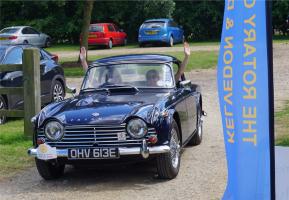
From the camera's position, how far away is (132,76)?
27.7 feet

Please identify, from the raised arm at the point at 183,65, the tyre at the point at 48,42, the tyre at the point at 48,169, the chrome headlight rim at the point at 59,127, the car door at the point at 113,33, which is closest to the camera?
the chrome headlight rim at the point at 59,127

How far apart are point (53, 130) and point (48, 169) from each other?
63 cm

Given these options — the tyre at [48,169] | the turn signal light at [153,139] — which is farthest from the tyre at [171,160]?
the tyre at [48,169]

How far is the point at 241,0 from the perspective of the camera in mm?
4367

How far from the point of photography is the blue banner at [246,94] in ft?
14.1

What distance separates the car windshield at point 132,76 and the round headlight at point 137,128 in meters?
1.44

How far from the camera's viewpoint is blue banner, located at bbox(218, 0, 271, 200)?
4.30 metres

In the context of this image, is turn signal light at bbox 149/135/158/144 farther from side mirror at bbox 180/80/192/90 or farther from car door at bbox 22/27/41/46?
car door at bbox 22/27/41/46

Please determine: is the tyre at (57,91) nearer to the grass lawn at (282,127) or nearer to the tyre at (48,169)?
the grass lawn at (282,127)

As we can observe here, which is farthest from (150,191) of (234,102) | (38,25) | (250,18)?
(38,25)

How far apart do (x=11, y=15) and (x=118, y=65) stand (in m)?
35.2

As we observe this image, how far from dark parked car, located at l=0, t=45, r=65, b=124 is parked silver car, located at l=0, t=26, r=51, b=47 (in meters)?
18.3

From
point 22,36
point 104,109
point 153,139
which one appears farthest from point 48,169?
point 22,36

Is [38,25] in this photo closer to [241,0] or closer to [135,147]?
[135,147]
